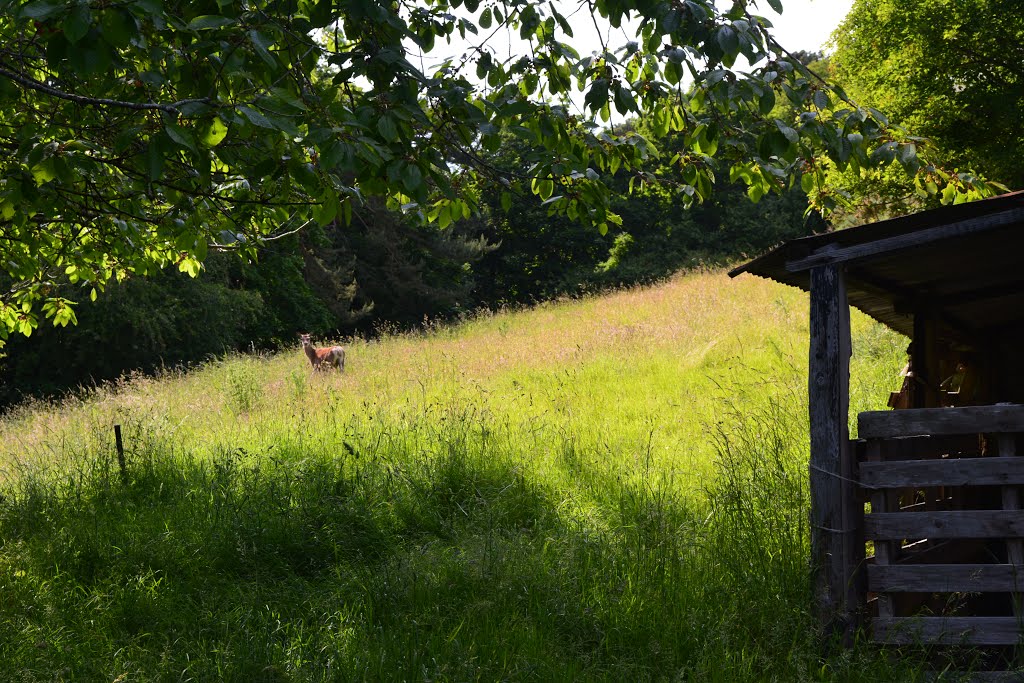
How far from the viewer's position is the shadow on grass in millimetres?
4656

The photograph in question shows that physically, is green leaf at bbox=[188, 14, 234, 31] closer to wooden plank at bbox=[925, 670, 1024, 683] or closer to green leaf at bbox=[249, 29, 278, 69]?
green leaf at bbox=[249, 29, 278, 69]

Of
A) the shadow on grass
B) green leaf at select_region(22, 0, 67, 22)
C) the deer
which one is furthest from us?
the deer

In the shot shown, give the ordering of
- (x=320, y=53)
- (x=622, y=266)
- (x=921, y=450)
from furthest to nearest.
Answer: (x=622, y=266) → (x=921, y=450) → (x=320, y=53)

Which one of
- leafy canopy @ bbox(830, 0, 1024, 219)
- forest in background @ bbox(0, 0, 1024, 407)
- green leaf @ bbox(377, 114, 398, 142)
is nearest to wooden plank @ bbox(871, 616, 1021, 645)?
forest in background @ bbox(0, 0, 1024, 407)

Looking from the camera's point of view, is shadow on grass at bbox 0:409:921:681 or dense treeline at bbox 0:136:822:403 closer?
shadow on grass at bbox 0:409:921:681

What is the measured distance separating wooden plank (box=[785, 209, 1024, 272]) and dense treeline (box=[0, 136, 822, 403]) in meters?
15.6

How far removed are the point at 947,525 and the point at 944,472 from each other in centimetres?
31

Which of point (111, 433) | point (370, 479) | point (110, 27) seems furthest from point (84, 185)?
point (111, 433)

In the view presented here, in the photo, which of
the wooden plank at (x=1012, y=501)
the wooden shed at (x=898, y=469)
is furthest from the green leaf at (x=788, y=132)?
the wooden plank at (x=1012, y=501)

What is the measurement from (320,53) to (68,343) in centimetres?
2628

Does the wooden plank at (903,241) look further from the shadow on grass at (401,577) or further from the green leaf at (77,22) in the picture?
the green leaf at (77,22)

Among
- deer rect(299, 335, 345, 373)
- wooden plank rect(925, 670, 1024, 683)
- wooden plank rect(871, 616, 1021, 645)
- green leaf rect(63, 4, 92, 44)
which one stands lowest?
wooden plank rect(925, 670, 1024, 683)

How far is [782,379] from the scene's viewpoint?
36.9 feet

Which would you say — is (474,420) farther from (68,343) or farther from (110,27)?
(68,343)
